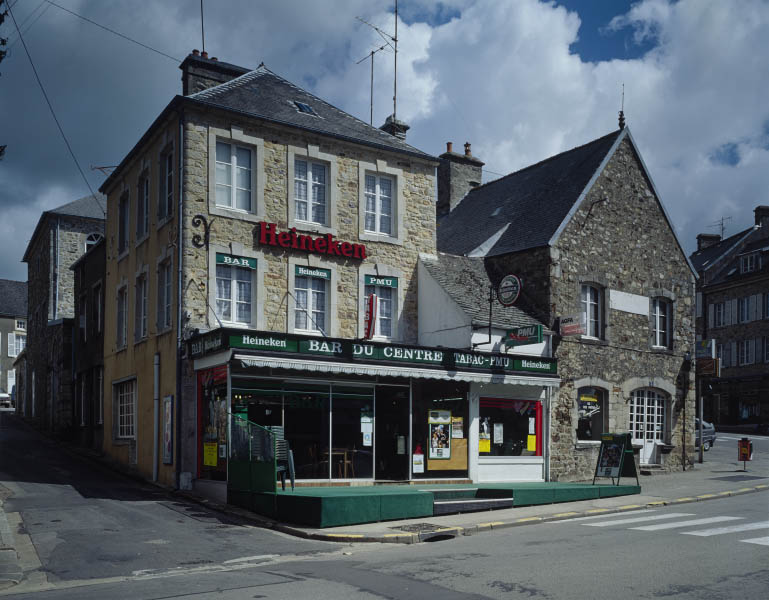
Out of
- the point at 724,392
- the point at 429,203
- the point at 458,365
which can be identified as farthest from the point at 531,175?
the point at 724,392

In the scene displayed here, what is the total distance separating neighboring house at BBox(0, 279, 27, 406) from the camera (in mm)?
64250

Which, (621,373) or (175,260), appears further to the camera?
(621,373)

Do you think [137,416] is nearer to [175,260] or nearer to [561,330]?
[175,260]

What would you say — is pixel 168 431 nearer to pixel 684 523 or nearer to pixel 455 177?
pixel 684 523

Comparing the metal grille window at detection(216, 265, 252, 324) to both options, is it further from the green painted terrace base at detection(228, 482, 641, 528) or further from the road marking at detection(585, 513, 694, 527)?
the road marking at detection(585, 513, 694, 527)

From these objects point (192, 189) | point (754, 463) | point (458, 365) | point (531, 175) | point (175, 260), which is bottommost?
point (754, 463)

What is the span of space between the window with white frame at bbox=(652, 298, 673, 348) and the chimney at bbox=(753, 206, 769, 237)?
2868 cm

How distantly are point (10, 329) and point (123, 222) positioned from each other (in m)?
47.2

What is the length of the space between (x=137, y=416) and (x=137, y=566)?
36.1 ft

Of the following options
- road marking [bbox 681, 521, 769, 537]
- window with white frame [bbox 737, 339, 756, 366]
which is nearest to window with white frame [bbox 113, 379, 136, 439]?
road marking [bbox 681, 521, 769, 537]

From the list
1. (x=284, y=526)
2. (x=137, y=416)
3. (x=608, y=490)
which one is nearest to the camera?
(x=284, y=526)

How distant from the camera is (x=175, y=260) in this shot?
18391 millimetres

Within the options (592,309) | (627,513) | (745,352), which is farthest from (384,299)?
(745,352)

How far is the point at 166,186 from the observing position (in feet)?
64.7
